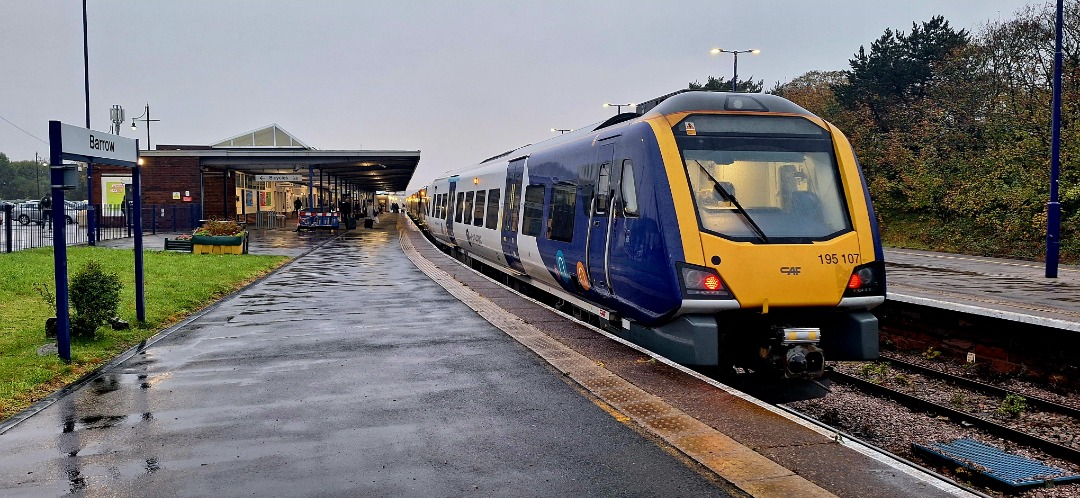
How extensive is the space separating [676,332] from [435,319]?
14.9ft

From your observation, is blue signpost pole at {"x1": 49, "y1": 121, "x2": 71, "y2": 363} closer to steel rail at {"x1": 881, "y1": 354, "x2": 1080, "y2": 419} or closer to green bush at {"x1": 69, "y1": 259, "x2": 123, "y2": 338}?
green bush at {"x1": 69, "y1": 259, "x2": 123, "y2": 338}

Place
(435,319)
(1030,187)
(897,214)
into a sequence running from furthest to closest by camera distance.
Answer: (897,214) < (1030,187) < (435,319)

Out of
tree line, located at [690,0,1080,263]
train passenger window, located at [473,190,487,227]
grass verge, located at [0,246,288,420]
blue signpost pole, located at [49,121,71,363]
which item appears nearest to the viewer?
grass verge, located at [0,246,288,420]

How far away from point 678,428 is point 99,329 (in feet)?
25.4

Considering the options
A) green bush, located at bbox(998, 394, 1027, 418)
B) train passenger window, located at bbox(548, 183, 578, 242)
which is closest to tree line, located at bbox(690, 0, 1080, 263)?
green bush, located at bbox(998, 394, 1027, 418)

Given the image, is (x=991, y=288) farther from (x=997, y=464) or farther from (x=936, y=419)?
(x=997, y=464)

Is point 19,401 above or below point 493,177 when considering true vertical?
below

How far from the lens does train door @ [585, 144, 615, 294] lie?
8992 mm

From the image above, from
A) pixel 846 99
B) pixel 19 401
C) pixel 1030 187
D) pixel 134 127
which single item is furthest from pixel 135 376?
pixel 134 127

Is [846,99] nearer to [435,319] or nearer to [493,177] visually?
[493,177]

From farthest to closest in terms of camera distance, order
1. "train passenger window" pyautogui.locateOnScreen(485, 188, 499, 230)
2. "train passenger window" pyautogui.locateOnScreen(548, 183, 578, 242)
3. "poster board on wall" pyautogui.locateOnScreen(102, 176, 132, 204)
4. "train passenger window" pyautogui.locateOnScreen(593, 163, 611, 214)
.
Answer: "poster board on wall" pyautogui.locateOnScreen(102, 176, 132, 204)
"train passenger window" pyautogui.locateOnScreen(485, 188, 499, 230)
"train passenger window" pyautogui.locateOnScreen(548, 183, 578, 242)
"train passenger window" pyautogui.locateOnScreen(593, 163, 611, 214)

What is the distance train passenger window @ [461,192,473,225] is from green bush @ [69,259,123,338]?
1081 cm

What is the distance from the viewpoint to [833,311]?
7.68m

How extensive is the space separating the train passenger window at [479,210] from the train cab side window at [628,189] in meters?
9.37
